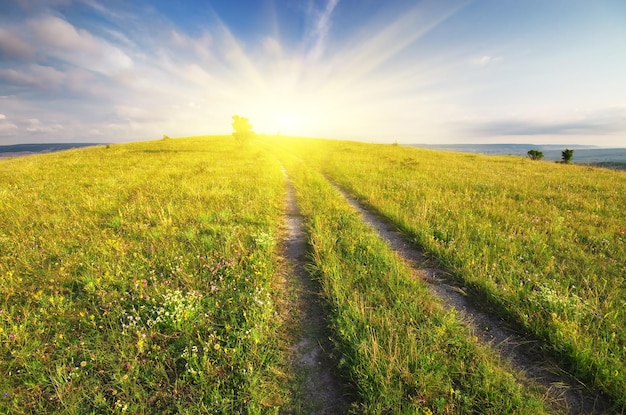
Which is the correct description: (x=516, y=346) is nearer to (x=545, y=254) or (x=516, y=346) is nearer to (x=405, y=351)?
(x=405, y=351)

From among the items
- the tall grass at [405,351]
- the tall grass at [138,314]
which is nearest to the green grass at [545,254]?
the tall grass at [405,351]

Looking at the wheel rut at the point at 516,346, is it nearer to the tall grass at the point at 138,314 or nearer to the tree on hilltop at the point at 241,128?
the tall grass at the point at 138,314

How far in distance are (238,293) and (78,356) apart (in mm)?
2324

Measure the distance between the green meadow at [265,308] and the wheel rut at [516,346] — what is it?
0.18 metres

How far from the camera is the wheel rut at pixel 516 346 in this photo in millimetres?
3188

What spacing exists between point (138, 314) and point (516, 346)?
602cm

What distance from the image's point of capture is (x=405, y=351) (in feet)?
11.8

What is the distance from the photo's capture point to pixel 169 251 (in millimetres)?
6496

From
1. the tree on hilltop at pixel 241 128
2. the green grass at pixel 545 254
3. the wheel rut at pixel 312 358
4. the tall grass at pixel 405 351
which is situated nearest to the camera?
the tall grass at pixel 405 351

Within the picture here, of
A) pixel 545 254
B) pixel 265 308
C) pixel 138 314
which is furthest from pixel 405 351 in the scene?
pixel 545 254

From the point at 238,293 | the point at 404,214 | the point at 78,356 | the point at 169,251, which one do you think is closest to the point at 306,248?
the point at 238,293

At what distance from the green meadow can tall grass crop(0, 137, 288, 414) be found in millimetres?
28

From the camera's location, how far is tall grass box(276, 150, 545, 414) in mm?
3092

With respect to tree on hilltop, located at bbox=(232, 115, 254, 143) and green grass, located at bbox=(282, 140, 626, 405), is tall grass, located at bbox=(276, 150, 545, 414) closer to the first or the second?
green grass, located at bbox=(282, 140, 626, 405)
